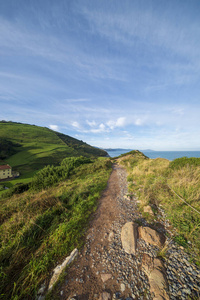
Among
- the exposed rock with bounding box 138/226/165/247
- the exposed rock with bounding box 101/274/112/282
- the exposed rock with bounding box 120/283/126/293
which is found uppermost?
the exposed rock with bounding box 138/226/165/247

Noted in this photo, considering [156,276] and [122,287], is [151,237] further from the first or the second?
[122,287]

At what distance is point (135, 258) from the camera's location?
3.04 meters

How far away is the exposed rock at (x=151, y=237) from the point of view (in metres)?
3.41

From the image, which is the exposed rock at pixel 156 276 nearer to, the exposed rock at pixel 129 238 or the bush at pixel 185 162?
the exposed rock at pixel 129 238

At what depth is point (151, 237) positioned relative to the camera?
11.6 ft

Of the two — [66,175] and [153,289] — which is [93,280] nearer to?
[153,289]

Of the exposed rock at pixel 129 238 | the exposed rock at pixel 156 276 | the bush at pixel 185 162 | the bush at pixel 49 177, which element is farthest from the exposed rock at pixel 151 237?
the bush at pixel 49 177

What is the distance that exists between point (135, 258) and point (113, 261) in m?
0.66

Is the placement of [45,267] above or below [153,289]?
below

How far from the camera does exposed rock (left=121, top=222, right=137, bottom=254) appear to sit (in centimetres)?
332

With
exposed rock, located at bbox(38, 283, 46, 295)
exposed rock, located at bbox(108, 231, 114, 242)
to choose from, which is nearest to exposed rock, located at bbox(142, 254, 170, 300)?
exposed rock, located at bbox(108, 231, 114, 242)

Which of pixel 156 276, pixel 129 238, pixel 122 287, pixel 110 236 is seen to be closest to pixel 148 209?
pixel 129 238

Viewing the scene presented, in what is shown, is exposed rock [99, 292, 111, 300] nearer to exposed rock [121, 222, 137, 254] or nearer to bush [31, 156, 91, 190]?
exposed rock [121, 222, 137, 254]

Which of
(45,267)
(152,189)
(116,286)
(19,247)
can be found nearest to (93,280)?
(116,286)
